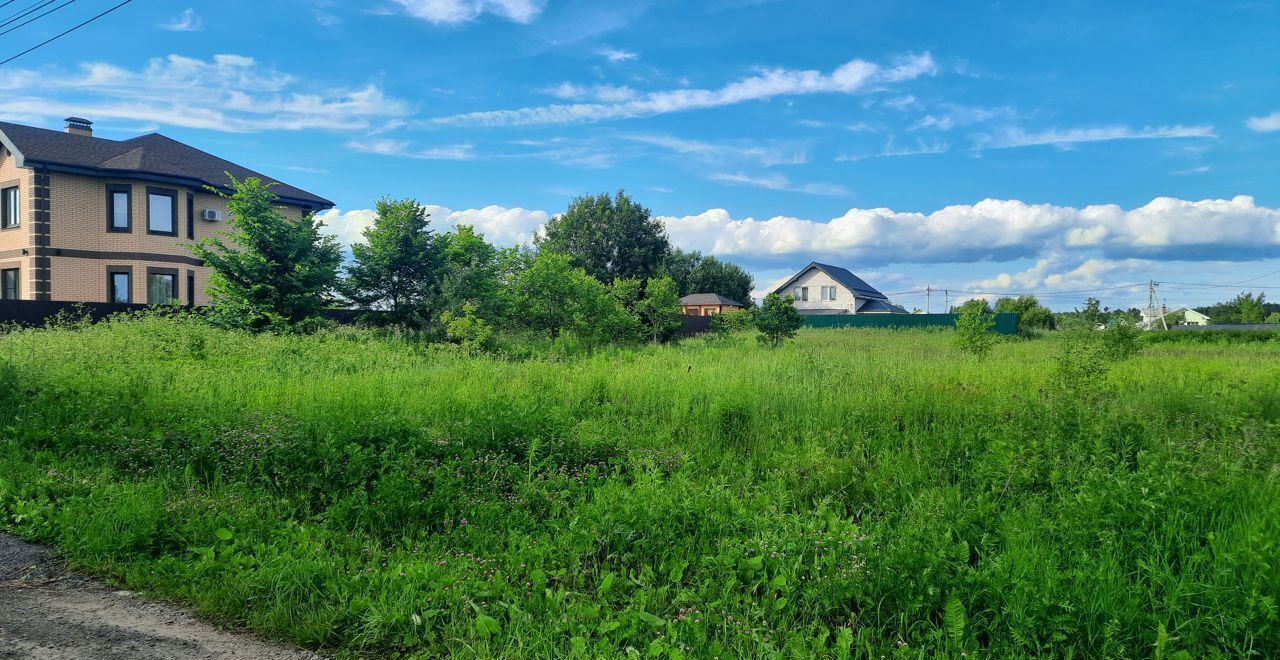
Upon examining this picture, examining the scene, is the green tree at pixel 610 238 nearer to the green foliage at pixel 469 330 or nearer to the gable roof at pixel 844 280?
the gable roof at pixel 844 280

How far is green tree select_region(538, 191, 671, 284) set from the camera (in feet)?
152

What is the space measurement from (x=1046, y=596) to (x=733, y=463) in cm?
282

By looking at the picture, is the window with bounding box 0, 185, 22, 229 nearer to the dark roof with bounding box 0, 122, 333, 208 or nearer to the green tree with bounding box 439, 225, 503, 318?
the dark roof with bounding box 0, 122, 333, 208

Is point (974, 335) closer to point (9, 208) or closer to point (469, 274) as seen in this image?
point (469, 274)

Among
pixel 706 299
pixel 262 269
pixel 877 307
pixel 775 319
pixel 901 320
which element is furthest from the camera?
pixel 877 307

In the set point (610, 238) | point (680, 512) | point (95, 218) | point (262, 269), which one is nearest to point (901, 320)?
point (610, 238)

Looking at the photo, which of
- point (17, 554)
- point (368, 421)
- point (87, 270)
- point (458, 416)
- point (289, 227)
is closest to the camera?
point (17, 554)

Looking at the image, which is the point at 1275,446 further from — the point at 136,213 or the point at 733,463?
the point at 136,213

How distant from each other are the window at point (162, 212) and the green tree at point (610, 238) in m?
25.0

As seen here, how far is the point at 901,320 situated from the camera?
40438 millimetres

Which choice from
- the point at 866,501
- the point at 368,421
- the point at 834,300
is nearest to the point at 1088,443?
the point at 866,501

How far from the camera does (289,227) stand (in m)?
16.9

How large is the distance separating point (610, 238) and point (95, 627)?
4393cm

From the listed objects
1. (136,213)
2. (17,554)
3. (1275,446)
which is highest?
(136,213)
